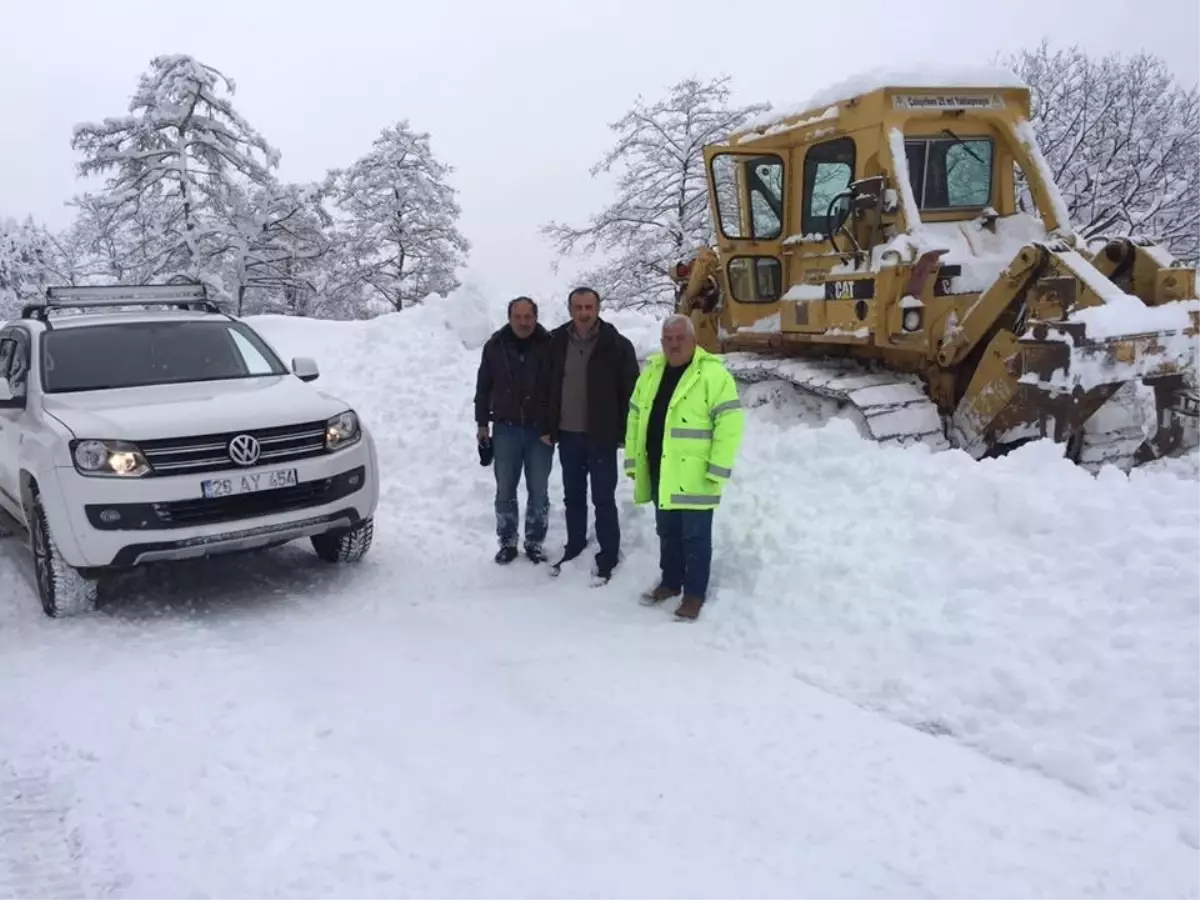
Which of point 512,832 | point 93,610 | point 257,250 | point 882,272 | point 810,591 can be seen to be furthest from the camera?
point 257,250

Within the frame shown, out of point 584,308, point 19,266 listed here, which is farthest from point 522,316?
point 19,266

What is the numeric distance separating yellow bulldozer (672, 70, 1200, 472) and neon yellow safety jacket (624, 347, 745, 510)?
→ 85.8 inches

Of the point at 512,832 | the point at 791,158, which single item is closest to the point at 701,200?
the point at 791,158

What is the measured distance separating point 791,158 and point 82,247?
158 ft

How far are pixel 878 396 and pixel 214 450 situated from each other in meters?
4.94

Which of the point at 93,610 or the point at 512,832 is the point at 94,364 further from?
the point at 512,832

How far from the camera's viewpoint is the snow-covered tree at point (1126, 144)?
28250 millimetres

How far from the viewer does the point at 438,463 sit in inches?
360

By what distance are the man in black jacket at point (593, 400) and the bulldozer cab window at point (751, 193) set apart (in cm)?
366

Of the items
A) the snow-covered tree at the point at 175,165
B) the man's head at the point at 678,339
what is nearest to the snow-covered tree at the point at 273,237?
the snow-covered tree at the point at 175,165

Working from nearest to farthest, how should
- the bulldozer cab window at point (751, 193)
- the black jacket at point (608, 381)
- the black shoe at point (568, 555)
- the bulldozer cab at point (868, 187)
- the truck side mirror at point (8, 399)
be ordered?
the truck side mirror at point (8, 399), the black jacket at point (608, 381), the black shoe at point (568, 555), the bulldozer cab at point (868, 187), the bulldozer cab window at point (751, 193)

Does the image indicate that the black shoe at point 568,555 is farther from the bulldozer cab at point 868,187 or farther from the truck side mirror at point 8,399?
the truck side mirror at point 8,399

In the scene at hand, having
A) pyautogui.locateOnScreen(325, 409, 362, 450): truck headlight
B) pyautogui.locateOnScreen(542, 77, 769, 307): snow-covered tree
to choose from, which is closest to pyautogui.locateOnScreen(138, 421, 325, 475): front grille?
pyautogui.locateOnScreen(325, 409, 362, 450): truck headlight

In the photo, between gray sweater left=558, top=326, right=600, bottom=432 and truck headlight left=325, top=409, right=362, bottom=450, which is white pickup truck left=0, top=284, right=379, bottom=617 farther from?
gray sweater left=558, top=326, right=600, bottom=432
